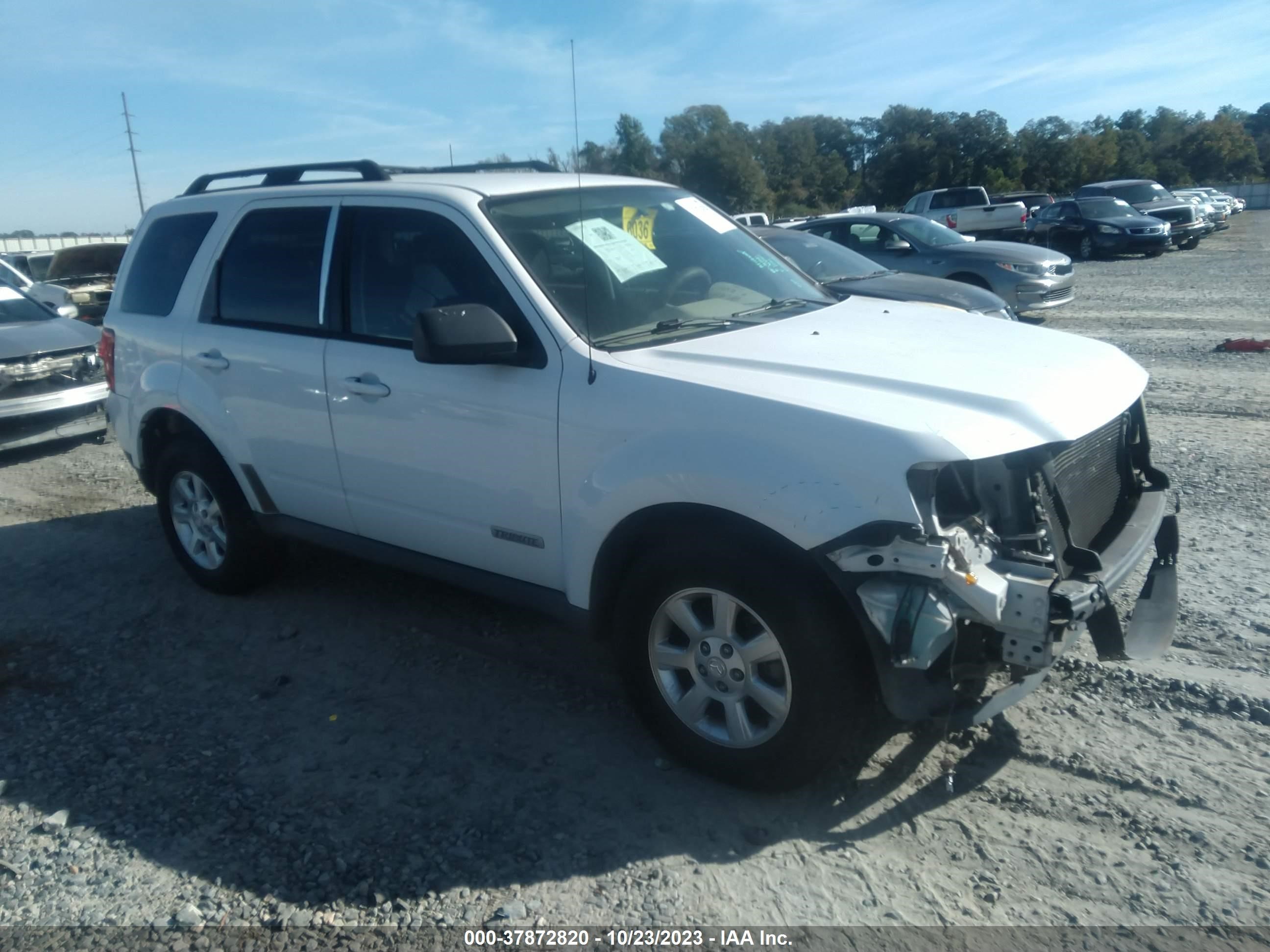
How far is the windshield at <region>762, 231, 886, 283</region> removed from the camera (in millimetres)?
10477

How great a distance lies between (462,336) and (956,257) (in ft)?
37.6

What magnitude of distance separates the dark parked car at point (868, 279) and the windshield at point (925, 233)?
3009mm

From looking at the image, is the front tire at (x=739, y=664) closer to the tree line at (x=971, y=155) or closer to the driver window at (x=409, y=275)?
the driver window at (x=409, y=275)

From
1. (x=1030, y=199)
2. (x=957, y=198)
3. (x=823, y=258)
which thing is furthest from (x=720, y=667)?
(x=1030, y=199)

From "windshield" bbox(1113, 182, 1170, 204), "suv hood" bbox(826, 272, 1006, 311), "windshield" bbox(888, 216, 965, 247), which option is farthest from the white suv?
"windshield" bbox(1113, 182, 1170, 204)

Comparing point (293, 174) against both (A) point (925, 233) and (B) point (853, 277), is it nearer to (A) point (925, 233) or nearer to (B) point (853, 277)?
(B) point (853, 277)

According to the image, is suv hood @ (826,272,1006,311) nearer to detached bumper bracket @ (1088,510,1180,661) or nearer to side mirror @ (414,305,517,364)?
detached bumper bracket @ (1088,510,1180,661)

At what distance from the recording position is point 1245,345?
10.8 metres

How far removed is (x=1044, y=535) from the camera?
9.75 ft

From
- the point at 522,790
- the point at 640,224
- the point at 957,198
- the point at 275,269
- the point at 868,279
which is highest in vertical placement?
the point at 957,198

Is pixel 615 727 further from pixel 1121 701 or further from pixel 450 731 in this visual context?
pixel 1121 701

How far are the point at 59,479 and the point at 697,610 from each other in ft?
22.5

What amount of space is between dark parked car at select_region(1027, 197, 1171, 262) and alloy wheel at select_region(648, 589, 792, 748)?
26.5 metres

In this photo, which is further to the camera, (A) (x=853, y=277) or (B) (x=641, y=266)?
(A) (x=853, y=277)
